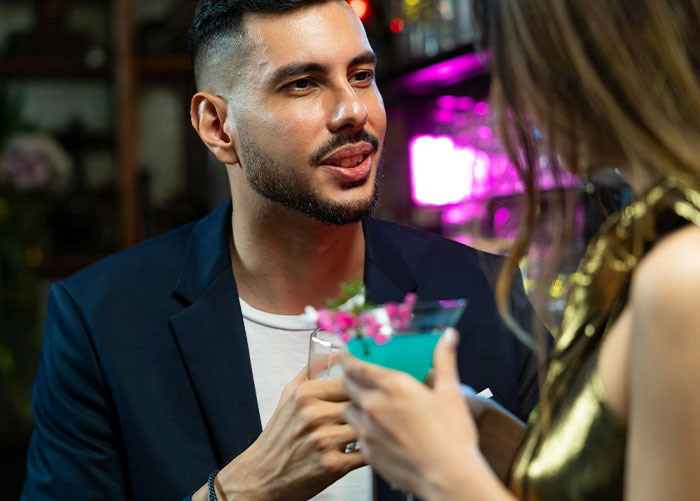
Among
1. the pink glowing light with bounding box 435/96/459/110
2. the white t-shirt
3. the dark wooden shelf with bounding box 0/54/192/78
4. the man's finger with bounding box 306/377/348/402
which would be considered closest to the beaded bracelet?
the white t-shirt

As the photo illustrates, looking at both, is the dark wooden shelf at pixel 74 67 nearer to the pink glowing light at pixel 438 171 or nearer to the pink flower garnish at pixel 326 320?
the pink glowing light at pixel 438 171

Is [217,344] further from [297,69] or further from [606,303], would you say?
[606,303]

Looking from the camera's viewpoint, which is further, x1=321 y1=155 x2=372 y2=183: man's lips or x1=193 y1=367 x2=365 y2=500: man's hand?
x1=321 y1=155 x2=372 y2=183: man's lips

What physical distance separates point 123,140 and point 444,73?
1.91 m

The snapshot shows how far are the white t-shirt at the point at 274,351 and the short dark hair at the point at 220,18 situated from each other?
26.2 inches

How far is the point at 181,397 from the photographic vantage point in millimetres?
1775

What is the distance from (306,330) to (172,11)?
11.8 feet

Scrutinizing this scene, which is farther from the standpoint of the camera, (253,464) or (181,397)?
(181,397)

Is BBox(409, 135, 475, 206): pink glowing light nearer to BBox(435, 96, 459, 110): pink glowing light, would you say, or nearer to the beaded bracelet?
BBox(435, 96, 459, 110): pink glowing light

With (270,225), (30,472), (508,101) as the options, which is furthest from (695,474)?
(30,472)

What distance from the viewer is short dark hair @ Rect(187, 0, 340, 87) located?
6.35 ft

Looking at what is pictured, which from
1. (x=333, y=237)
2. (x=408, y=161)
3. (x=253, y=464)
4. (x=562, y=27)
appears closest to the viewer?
(x=562, y=27)

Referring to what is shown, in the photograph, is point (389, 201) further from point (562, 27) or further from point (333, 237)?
point (562, 27)

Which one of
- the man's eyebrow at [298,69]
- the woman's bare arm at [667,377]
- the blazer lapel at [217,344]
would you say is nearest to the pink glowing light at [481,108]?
the man's eyebrow at [298,69]
